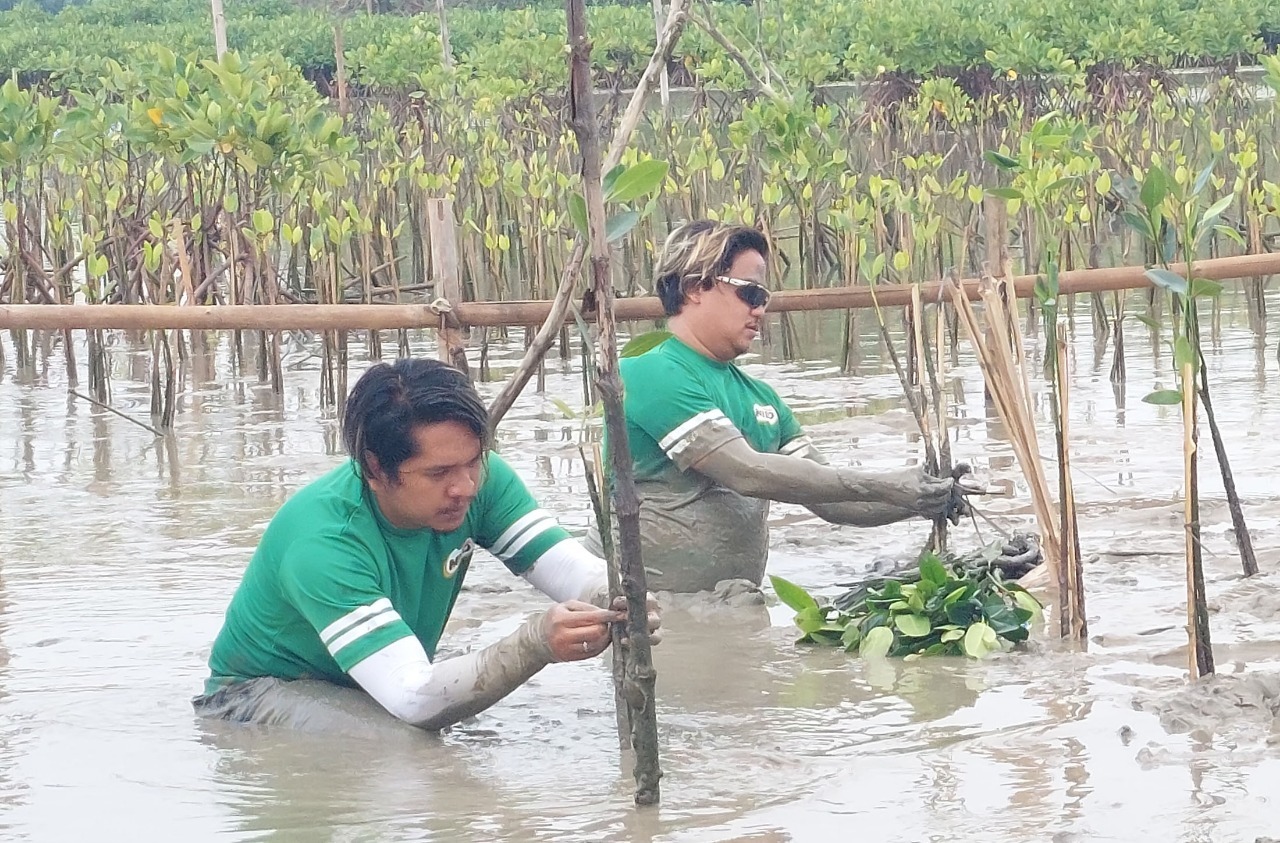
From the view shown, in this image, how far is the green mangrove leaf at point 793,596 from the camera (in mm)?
4121

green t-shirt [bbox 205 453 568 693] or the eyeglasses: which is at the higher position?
the eyeglasses

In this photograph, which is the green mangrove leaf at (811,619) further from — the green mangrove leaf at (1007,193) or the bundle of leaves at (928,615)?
the green mangrove leaf at (1007,193)

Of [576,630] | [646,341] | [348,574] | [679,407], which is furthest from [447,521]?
[679,407]

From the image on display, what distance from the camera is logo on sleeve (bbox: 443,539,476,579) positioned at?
3.35 meters

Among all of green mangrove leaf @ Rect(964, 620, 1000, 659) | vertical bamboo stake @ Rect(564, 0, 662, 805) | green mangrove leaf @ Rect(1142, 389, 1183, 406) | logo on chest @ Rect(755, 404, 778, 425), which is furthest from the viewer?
logo on chest @ Rect(755, 404, 778, 425)

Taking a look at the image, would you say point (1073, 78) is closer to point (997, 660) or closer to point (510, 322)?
point (510, 322)

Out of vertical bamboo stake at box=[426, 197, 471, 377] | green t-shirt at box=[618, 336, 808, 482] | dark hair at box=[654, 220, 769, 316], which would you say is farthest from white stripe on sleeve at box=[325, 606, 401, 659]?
vertical bamboo stake at box=[426, 197, 471, 377]

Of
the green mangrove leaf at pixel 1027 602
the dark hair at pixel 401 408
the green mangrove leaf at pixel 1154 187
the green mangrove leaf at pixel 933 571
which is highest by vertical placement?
the green mangrove leaf at pixel 1154 187

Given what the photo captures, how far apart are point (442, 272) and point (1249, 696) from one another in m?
3.39

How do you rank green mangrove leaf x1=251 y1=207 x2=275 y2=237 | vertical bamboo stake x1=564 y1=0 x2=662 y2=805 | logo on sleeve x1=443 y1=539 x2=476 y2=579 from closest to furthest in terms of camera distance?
vertical bamboo stake x1=564 y1=0 x2=662 y2=805, logo on sleeve x1=443 y1=539 x2=476 y2=579, green mangrove leaf x1=251 y1=207 x2=275 y2=237

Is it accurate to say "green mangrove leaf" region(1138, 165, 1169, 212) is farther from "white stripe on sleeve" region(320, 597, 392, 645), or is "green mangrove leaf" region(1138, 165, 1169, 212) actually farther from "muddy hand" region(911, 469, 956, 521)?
"white stripe on sleeve" region(320, 597, 392, 645)

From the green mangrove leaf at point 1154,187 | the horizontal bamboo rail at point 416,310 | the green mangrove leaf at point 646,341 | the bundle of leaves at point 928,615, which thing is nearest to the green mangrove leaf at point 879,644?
the bundle of leaves at point 928,615

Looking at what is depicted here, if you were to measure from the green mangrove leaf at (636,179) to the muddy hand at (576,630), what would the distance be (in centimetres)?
67

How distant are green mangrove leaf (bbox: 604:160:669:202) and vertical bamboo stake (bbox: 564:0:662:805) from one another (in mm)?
74
